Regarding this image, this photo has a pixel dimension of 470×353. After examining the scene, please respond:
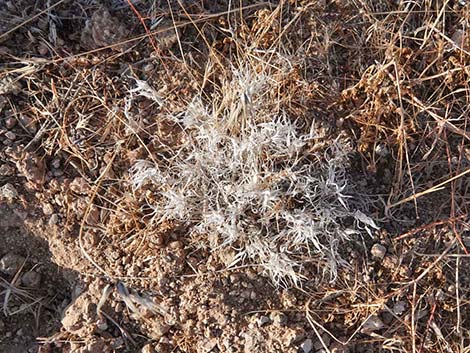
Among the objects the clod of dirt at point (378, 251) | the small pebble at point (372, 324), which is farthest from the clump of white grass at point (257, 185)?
the small pebble at point (372, 324)

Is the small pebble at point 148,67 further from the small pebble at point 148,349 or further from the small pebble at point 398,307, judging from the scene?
the small pebble at point 398,307

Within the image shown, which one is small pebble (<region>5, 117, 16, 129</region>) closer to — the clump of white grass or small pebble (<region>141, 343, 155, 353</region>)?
the clump of white grass

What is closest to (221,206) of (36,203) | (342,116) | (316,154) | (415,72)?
(316,154)

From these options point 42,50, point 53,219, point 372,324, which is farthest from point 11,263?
point 372,324

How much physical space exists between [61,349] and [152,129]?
0.69 m

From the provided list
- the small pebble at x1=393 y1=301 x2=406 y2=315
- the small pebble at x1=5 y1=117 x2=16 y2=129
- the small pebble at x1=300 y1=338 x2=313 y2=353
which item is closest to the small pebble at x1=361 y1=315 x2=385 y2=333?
the small pebble at x1=393 y1=301 x2=406 y2=315

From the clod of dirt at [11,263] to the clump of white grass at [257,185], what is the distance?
43cm

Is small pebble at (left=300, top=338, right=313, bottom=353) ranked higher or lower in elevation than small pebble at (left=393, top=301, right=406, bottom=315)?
higher

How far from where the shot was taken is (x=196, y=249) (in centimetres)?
181

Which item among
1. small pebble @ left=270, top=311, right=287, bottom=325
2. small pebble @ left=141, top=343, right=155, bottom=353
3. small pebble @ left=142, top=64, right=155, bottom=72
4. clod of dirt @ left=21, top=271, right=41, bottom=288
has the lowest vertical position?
small pebble @ left=270, top=311, right=287, bottom=325

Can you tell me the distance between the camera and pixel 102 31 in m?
1.91

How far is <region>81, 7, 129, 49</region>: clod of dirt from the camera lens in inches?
Result: 75.2

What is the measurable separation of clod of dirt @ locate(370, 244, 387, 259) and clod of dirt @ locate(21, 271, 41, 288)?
0.99 meters

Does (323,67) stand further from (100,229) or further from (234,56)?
(100,229)
